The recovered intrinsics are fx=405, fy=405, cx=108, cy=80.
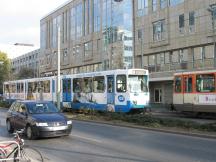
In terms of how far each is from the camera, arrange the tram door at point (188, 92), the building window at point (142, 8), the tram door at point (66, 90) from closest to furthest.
Result: the tram door at point (188, 92) → the tram door at point (66, 90) → the building window at point (142, 8)

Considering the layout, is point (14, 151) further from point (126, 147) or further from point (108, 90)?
point (108, 90)

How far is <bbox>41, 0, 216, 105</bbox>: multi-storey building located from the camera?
138 ft

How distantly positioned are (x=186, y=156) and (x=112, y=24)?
4895 centimetres

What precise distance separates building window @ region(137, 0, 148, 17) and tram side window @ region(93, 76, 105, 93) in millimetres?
23813

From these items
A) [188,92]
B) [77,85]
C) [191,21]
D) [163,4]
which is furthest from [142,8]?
[188,92]

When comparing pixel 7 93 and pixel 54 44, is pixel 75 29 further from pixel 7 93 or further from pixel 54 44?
pixel 7 93

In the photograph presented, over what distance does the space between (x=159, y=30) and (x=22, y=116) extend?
33.7 metres

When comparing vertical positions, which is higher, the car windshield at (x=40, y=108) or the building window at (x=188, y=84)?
the building window at (x=188, y=84)

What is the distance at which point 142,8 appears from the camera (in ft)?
169

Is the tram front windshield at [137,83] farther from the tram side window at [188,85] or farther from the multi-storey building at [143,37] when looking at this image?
the multi-storey building at [143,37]

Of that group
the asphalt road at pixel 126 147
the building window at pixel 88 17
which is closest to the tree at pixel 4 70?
the building window at pixel 88 17

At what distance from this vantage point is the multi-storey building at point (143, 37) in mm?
42156

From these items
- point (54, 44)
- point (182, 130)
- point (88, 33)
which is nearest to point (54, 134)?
point (182, 130)

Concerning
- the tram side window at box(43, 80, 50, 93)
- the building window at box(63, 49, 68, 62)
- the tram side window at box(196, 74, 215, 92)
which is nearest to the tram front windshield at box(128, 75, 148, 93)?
the tram side window at box(196, 74, 215, 92)
